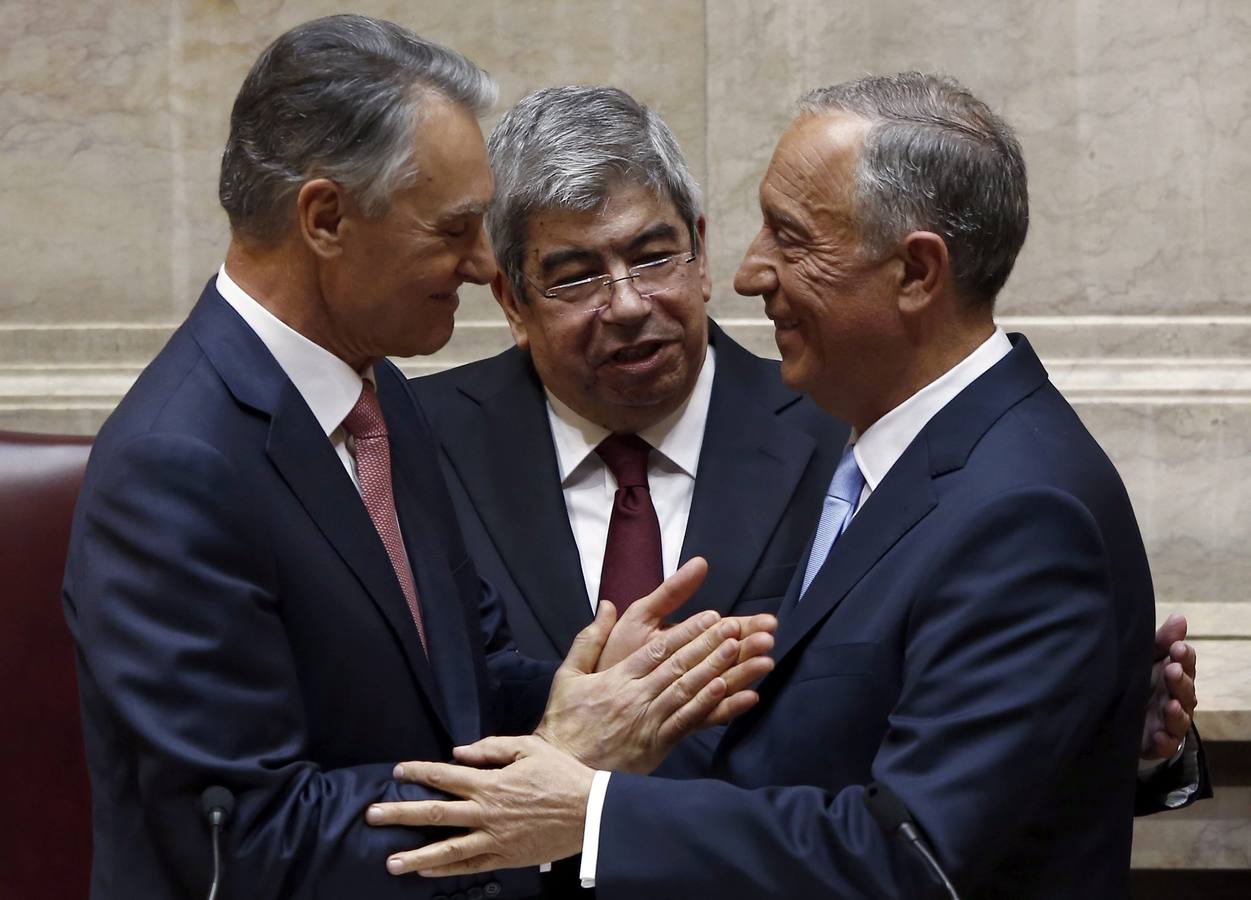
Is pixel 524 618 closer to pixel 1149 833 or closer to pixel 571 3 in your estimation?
pixel 1149 833

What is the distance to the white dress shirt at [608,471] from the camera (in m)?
2.91

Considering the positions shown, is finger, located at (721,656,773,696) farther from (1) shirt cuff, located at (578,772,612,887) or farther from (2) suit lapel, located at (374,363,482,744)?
(2) suit lapel, located at (374,363,482,744)

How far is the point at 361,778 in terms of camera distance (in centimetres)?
202

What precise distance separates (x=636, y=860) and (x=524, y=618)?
2.83 ft

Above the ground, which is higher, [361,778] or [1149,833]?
[361,778]

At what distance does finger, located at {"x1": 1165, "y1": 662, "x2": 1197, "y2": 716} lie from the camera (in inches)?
89.8

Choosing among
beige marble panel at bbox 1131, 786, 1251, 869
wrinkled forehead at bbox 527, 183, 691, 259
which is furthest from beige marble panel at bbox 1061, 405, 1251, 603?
wrinkled forehead at bbox 527, 183, 691, 259

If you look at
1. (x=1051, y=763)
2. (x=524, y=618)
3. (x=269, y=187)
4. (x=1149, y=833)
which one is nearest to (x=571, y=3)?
(x=524, y=618)

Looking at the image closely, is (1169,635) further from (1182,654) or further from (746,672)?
(746,672)

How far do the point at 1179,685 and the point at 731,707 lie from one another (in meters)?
0.64

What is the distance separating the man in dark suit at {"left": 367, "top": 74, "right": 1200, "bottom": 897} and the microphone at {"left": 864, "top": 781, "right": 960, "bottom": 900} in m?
0.03

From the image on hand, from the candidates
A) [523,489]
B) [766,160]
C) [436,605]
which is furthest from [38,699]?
[766,160]

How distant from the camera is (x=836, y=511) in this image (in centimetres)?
239

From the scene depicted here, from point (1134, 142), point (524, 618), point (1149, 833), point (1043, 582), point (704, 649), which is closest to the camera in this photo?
point (1043, 582)
